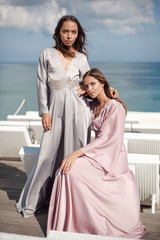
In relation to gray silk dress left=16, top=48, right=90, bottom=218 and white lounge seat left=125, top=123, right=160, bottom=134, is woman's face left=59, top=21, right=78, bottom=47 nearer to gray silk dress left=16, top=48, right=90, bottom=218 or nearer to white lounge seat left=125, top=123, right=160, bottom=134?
gray silk dress left=16, top=48, right=90, bottom=218

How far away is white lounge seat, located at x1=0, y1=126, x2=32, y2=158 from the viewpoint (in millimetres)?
3916

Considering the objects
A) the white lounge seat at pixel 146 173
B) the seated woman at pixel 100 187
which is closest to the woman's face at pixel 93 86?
the seated woman at pixel 100 187

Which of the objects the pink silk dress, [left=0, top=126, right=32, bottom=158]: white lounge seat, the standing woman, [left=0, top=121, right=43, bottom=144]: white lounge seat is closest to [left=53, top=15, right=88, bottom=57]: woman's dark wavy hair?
the standing woman

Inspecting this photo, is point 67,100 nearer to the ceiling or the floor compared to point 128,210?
nearer to the ceiling

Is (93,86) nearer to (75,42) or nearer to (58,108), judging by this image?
(58,108)

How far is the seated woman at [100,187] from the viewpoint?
215 cm

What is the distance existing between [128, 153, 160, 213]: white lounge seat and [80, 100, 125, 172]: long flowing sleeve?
472 millimetres

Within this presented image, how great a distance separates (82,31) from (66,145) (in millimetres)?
853

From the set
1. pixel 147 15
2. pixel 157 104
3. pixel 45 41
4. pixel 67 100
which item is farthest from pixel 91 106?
pixel 45 41

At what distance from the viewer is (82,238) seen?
1347 millimetres

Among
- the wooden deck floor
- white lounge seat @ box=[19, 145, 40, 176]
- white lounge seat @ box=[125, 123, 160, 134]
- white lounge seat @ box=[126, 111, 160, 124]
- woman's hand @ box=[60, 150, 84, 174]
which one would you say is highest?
woman's hand @ box=[60, 150, 84, 174]

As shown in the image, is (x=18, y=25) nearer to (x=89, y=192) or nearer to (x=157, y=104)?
(x=157, y=104)

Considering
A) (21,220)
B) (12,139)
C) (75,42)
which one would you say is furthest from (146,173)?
(12,139)

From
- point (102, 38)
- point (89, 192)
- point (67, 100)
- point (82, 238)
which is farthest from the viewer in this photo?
point (102, 38)
